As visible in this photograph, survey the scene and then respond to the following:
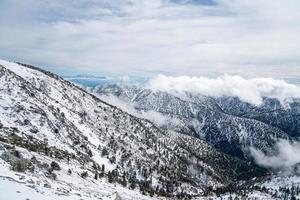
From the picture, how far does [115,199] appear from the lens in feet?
238

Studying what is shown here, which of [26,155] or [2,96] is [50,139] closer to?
[2,96]

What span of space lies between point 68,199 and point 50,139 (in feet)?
A: 466

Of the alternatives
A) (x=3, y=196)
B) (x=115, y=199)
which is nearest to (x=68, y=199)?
(x=3, y=196)

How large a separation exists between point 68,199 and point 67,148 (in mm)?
145164

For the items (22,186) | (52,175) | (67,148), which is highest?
(22,186)

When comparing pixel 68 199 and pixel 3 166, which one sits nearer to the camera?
pixel 68 199

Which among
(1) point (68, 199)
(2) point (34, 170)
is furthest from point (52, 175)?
(1) point (68, 199)

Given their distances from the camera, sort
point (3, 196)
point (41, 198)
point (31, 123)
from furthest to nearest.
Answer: point (31, 123)
point (41, 198)
point (3, 196)

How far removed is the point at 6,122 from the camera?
169750mm

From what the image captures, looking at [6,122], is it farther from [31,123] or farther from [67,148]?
[67,148]

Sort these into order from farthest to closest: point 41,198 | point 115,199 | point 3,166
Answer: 1. point 115,199
2. point 3,166
3. point 41,198

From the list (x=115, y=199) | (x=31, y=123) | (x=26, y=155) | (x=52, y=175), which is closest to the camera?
(x=115, y=199)

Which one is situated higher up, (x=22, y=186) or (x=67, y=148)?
(x=22, y=186)

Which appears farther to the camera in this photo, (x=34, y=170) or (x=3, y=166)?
(x=34, y=170)
